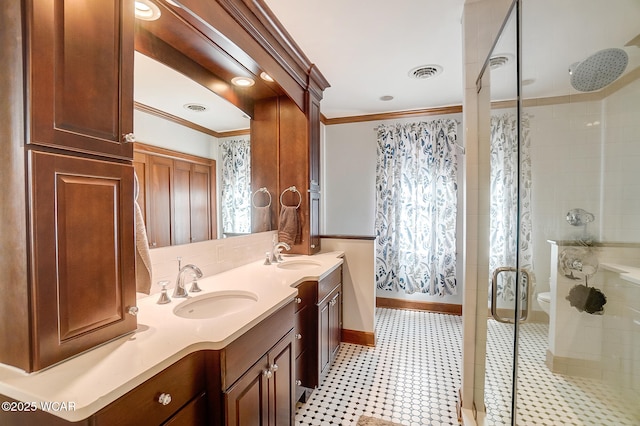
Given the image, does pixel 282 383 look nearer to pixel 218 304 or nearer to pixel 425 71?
pixel 218 304

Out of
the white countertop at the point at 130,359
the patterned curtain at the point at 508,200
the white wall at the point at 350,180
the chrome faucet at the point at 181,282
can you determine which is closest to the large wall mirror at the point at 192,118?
the chrome faucet at the point at 181,282

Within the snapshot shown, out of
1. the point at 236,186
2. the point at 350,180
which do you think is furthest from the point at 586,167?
the point at 350,180

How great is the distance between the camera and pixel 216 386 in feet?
3.07

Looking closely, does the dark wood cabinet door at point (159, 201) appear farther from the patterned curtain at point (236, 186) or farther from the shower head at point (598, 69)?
the shower head at point (598, 69)

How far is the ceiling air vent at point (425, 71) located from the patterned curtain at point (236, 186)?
1580mm

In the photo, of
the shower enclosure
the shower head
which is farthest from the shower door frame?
the shower head

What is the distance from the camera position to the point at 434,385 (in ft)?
6.70

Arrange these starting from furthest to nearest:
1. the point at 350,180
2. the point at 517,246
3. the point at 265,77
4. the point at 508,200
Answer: the point at 350,180 < the point at 265,77 < the point at 508,200 < the point at 517,246

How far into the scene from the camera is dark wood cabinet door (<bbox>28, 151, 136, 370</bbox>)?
71 centimetres

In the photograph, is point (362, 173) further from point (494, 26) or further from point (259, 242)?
point (494, 26)

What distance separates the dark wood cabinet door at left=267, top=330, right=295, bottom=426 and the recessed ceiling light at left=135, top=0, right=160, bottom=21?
63.1 inches

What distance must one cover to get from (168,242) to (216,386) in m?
0.80

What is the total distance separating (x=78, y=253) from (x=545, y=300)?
5.91ft

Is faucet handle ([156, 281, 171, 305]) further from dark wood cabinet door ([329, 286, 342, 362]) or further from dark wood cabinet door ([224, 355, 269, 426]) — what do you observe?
dark wood cabinet door ([329, 286, 342, 362])
